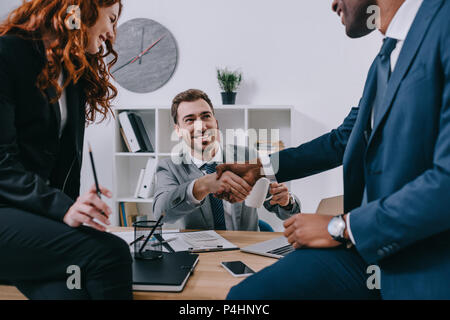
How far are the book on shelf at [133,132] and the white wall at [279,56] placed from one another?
1.15ft

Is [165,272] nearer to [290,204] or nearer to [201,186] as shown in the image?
[201,186]

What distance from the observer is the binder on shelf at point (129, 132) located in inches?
107

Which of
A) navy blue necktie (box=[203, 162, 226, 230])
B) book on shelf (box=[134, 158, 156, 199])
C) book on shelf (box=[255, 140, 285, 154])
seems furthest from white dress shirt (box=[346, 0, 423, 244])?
book on shelf (box=[134, 158, 156, 199])

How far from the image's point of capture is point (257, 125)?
2.88 m

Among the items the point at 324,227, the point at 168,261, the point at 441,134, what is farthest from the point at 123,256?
the point at 441,134

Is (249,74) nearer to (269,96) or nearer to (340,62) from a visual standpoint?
(269,96)

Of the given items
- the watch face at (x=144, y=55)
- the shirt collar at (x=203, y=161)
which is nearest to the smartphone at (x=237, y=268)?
the shirt collar at (x=203, y=161)

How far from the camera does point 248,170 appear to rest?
4.88 ft

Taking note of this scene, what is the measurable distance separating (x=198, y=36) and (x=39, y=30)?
2.15 metres

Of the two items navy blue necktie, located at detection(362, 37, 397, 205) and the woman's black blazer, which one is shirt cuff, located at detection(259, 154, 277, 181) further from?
the woman's black blazer

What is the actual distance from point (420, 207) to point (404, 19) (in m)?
0.47

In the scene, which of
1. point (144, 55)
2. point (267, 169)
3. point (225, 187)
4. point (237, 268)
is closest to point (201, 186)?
point (225, 187)

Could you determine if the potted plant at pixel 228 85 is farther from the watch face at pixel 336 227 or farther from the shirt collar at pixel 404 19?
the watch face at pixel 336 227

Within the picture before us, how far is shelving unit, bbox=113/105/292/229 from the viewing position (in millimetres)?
2721
